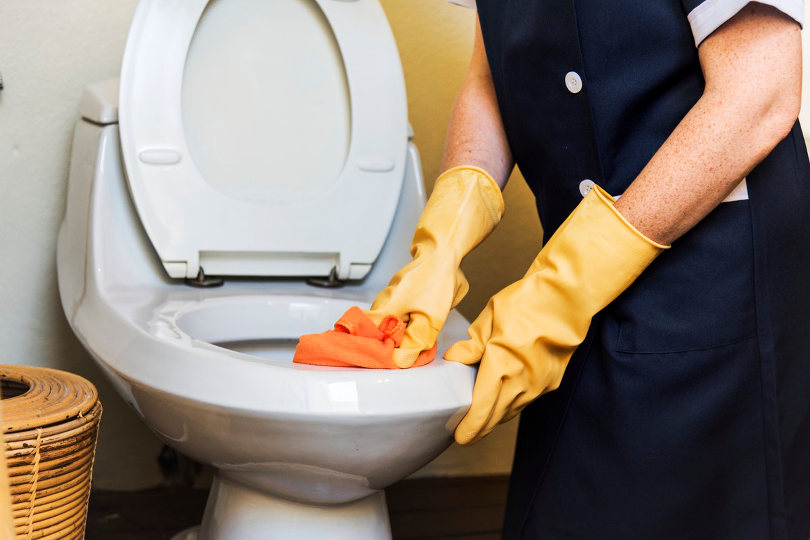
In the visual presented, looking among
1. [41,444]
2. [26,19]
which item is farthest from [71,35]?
[41,444]

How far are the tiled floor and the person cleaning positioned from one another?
1.70 ft

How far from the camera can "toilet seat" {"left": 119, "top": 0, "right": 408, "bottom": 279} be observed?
0.95 metres

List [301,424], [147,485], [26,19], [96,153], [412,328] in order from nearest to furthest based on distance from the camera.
→ [301,424]
[412,328]
[96,153]
[26,19]
[147,485]

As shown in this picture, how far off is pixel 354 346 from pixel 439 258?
0.15 meters

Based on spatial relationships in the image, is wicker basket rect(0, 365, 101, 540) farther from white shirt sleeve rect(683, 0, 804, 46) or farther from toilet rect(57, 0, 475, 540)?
white shirt sleeve rect(683, 0, 804, 46)

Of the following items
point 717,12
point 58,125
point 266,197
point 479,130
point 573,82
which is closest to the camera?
point 717,12

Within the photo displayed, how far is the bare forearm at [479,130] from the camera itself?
89 centimetres

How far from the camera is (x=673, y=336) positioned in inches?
28.2

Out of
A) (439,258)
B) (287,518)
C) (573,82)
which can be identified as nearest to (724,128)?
(573,82)

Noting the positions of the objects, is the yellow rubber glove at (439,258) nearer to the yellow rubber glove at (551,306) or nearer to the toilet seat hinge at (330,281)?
the yellow rubber glove at (551,306)

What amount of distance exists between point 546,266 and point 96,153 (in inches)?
22.4

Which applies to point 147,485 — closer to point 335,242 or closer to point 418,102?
point 335,242

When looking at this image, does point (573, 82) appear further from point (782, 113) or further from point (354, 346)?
point (354, 346)

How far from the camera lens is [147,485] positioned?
4.19 ft
